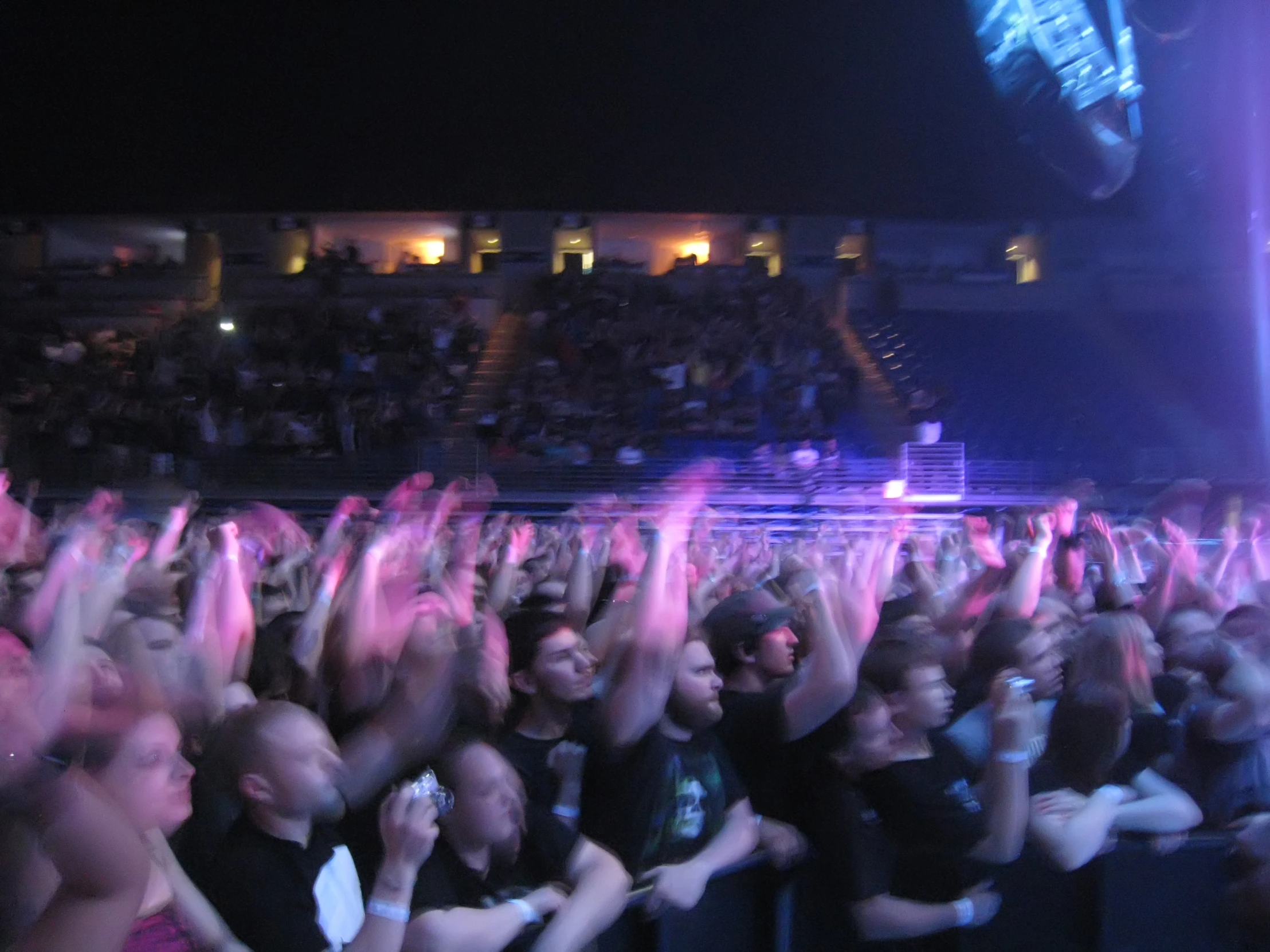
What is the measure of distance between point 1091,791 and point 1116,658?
44cm

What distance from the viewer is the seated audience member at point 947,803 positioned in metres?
2.68

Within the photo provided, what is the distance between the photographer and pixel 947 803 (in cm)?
277

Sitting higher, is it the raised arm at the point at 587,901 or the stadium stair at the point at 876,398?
the stadium stair at the point at 876,398

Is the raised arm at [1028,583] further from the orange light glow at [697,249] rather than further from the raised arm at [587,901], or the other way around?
the orange light glow at [697,249]

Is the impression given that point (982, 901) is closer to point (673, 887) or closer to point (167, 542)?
point (673, 887)

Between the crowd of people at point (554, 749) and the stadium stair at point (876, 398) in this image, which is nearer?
the crowd of people at point (554, 749)

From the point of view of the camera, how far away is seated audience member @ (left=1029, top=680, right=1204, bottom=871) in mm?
2812

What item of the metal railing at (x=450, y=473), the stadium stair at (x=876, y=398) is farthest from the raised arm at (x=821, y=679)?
the stadium stair at (x=876, y=398)

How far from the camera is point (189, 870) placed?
2.34 metres

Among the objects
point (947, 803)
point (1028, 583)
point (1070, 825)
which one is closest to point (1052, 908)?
point (1070, 825)

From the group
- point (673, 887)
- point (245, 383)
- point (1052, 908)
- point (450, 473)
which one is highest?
point (245, 383)

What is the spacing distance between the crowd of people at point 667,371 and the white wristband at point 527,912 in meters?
11.7

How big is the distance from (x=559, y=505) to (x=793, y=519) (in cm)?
272

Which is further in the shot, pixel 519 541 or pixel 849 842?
pixel 519 541
